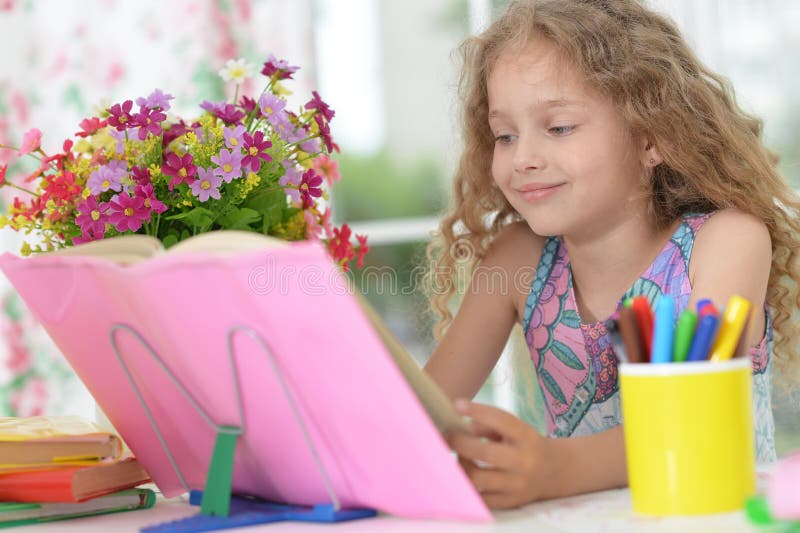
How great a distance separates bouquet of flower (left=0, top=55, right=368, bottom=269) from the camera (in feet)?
3.07

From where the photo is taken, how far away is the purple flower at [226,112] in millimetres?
1001

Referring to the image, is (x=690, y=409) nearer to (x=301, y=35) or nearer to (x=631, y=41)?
(x=631, y=41)

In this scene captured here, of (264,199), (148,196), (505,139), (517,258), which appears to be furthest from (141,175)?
(517,258)

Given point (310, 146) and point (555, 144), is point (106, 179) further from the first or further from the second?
point (555, 144)

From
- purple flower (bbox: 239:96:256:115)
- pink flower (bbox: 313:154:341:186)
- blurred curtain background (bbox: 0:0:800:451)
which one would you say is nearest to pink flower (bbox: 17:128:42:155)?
purple flower (bbox: 239:96:256:115)

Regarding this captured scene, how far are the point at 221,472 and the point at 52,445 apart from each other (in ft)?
0.59

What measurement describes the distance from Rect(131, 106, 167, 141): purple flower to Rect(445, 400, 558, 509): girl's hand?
44 cm

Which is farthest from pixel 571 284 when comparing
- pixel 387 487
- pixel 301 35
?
pixel 301 35

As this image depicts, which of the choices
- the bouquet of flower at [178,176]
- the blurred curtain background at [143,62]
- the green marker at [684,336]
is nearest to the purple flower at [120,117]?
the bouquet of flower at [178,176]

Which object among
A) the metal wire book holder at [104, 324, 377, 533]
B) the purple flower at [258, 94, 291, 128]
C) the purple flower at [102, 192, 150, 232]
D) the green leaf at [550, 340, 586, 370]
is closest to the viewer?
the metal wire book holder at [104, 324, 377, 533]

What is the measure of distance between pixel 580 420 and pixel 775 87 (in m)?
1.48

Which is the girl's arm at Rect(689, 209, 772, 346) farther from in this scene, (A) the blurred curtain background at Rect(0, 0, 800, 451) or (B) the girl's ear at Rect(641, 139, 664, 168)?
(A) the blurred curtain background at Rect(0, 0, 800, 451)

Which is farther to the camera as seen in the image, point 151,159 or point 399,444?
point 151,159

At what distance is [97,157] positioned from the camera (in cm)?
100
